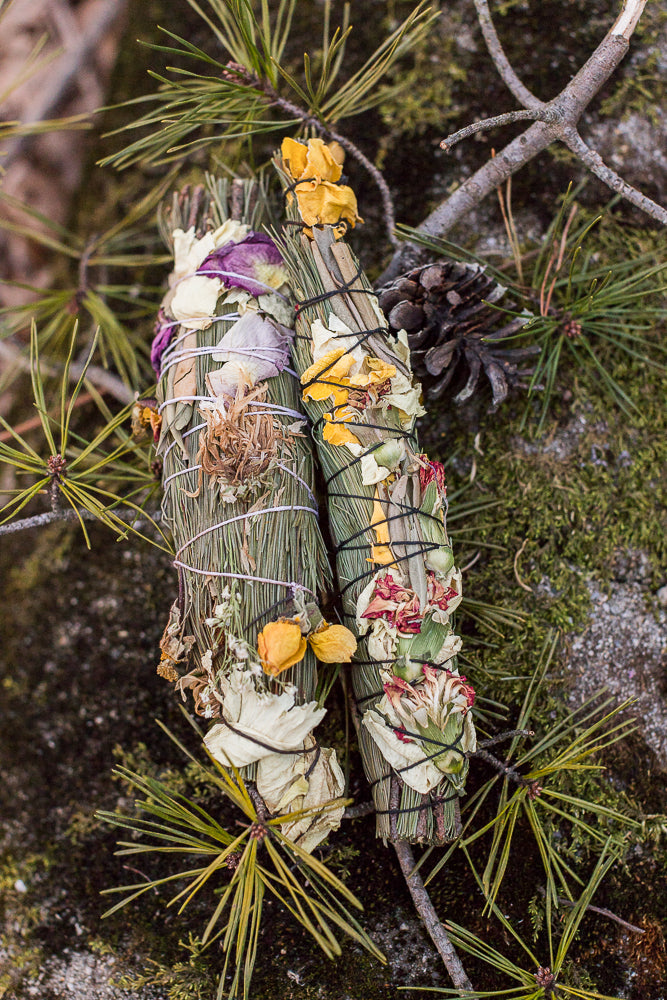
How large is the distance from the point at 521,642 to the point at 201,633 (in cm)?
48

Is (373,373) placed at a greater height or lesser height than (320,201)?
lesser

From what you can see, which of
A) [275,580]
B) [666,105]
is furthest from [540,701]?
[666,105]

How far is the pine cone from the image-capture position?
91 cm

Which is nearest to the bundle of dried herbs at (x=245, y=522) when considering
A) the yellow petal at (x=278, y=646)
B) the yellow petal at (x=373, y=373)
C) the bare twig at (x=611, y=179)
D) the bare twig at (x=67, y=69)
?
the yellow petal at (x=278, y=646)

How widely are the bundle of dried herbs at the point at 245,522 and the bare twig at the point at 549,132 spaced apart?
25 centimetres

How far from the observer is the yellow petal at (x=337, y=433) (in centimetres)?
83

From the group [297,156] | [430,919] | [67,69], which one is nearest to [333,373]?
[297,156]

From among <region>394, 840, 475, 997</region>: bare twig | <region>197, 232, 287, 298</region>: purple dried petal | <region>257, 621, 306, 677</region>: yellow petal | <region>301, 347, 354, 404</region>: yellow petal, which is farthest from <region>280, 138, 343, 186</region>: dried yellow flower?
<region>394, 840, 475, 997</region>: bare twig

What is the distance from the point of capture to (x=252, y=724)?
0.78m

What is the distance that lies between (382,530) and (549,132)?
0.60 metres

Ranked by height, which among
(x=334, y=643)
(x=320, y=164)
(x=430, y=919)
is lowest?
(x=430, y=919)

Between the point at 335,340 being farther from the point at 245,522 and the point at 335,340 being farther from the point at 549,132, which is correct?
the point at 549,132

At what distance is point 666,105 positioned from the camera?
44.5 inches

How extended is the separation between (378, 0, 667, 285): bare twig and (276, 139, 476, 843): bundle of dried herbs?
17cm
